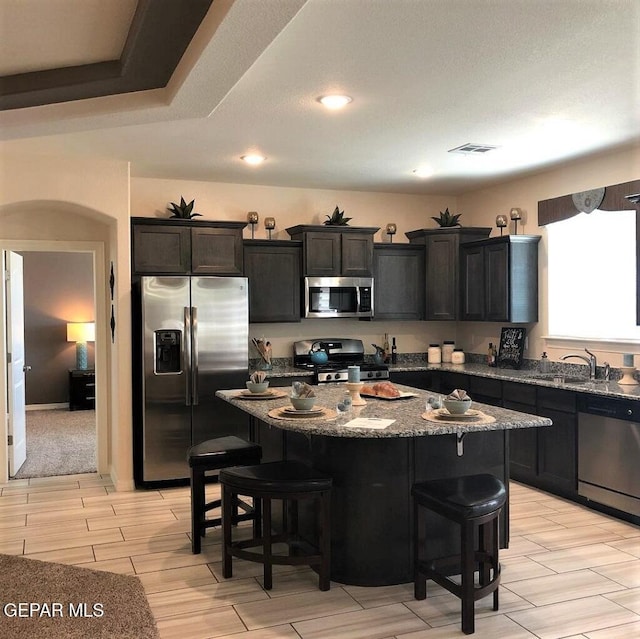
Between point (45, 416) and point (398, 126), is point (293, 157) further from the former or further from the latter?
point (45, 416)

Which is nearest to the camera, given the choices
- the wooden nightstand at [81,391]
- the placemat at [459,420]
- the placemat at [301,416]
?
the placemat at [459,420]

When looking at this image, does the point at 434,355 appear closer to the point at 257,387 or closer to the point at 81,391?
the point at 257,387

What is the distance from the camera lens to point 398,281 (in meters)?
6.78

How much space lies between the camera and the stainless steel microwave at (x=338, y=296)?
6379mm

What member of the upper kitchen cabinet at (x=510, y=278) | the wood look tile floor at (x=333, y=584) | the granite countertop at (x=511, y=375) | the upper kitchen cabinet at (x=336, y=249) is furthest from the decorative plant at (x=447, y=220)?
the wood look tile floor at (x=333, y=584)

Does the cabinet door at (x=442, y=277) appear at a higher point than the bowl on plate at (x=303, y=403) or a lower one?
higher

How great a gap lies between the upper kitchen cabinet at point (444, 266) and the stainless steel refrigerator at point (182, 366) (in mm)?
2147

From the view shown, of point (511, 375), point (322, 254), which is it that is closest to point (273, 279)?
point (322, 254)

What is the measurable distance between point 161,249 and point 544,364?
141 inches

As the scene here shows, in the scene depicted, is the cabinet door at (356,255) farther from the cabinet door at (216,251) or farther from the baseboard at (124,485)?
the baseboard at (124,485)

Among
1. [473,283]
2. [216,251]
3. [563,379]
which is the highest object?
[216,251]

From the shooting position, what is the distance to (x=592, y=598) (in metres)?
3.33

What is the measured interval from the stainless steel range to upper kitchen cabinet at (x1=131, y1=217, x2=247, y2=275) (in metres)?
1.14

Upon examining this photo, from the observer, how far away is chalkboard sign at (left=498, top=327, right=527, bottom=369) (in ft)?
20.3
